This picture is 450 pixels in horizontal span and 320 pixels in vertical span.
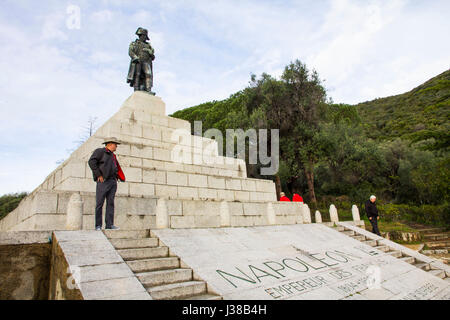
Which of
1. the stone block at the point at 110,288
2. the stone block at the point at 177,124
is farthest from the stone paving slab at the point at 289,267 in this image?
the stone block at the point at 177,124

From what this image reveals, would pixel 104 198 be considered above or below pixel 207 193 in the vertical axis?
below

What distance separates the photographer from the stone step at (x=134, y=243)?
214 inches

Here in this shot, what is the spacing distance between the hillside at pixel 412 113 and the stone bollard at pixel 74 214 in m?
43.2

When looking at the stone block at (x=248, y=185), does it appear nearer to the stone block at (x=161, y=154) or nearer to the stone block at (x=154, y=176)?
the stone block at (x=161, y=154)

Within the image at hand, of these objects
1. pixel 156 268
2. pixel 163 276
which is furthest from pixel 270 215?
pixel 163 276

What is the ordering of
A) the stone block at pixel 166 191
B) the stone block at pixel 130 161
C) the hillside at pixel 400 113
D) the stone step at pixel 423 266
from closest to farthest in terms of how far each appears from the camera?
the stone step at pixel 423 266 < the stone block at pixel 166 191 < the stone block at pixel 130 161 < the hillside at pixel 400 113

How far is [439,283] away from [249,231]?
4918 millimetres

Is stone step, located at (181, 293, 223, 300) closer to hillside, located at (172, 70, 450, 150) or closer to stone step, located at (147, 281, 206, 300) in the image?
stone step, located at (147, 281, 206, 300)

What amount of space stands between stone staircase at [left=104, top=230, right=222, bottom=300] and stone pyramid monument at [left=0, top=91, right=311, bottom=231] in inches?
33.2

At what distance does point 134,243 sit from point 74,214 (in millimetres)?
1297

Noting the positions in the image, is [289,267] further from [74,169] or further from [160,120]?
[160,120]

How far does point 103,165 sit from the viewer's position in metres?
6.20

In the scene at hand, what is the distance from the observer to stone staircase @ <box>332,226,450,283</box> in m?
8.16
